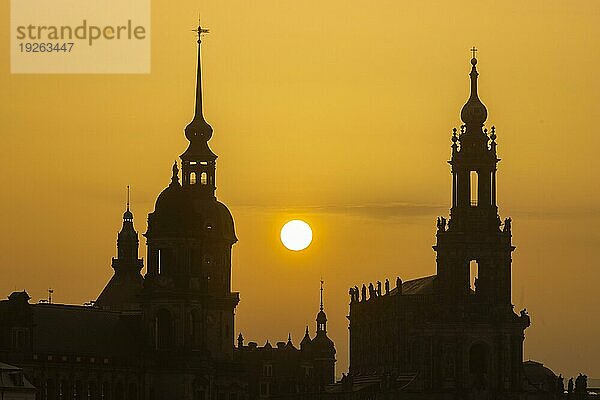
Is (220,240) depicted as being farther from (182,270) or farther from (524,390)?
(524,390)

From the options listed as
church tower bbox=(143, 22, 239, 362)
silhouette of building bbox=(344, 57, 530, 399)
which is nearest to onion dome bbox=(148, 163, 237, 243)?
church tower bbox=(143, 22, 239, 362)

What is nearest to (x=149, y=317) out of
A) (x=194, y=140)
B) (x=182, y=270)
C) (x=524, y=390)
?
(x=182, y=270)

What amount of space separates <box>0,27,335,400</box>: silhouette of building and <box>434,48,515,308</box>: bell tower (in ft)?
55.1

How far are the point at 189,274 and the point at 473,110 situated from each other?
27.0 m

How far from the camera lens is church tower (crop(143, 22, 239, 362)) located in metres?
185

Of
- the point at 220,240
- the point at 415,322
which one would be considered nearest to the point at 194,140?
the point at 220,240

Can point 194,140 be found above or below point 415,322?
above

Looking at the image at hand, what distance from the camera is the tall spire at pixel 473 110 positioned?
193625mm

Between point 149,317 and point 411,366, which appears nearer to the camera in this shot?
point 149,317

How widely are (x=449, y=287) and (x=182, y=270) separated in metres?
21.2

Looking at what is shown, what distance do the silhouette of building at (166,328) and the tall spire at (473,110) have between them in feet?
67.1

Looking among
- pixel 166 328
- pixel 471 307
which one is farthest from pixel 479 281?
pixel 166 328

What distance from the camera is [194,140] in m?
195

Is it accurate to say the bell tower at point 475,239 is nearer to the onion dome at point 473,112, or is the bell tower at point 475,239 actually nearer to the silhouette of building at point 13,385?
the onion dome at point 473,112
